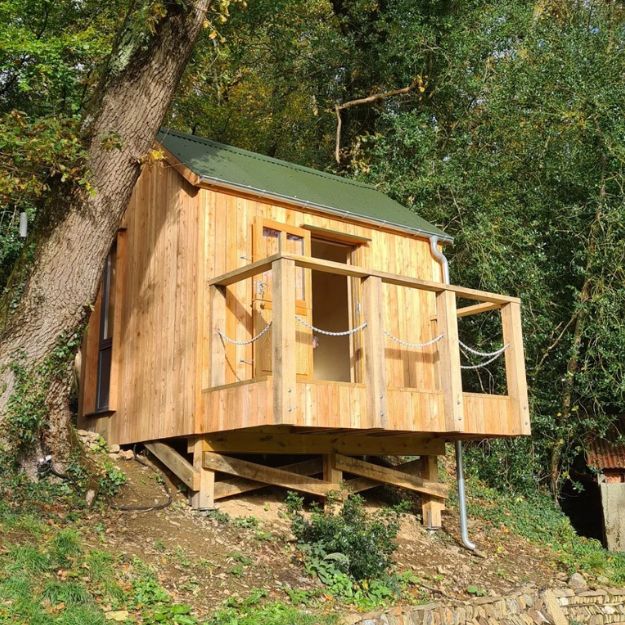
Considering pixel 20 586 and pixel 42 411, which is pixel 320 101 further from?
pixel 20 586

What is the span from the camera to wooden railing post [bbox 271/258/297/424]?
7395 millimetres

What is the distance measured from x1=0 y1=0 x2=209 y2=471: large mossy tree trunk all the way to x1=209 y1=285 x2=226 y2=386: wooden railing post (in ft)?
4.10

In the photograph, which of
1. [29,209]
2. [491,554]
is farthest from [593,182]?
[29,209]

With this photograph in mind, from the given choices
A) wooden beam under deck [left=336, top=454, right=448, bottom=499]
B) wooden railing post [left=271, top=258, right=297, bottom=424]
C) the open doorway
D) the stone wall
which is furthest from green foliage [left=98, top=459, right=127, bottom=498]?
the open doorway

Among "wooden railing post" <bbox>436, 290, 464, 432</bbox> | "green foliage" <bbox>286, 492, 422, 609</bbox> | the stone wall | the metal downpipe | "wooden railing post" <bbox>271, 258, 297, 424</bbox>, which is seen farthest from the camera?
the metal downpipe

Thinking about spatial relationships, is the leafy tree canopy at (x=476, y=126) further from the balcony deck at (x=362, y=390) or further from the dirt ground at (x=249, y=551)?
the dirt ground at (x=249, y=551)

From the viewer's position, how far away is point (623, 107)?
14.5 meters

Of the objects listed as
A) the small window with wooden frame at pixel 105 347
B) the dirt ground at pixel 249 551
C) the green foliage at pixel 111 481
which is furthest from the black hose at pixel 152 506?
the small window with wooden frame at pixel 105 347

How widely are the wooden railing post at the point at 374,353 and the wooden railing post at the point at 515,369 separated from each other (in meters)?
2.14

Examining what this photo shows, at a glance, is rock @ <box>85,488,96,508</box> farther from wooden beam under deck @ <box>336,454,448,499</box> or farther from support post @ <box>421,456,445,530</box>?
support post @ <box>421,456,445,530</box>

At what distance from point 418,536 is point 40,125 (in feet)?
21.4

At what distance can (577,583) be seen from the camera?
9.60 meters

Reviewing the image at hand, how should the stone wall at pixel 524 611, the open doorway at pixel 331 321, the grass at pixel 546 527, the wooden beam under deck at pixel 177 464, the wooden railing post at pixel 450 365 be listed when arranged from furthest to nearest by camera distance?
the open doorway at pixel 331 321 → the grass at pixel 546 527 → the wooden railing post at pixel 450 365 → the wooden beam under deck at pixel 177 464 → the stone wall at pixel 524 611

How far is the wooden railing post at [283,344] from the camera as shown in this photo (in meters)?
7.39
